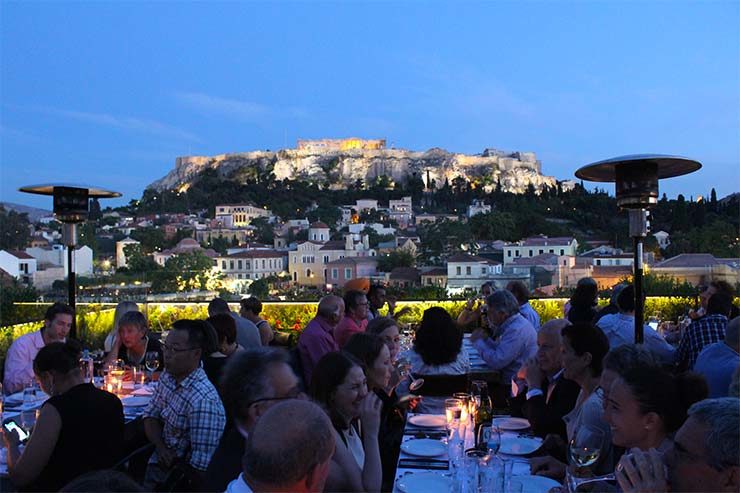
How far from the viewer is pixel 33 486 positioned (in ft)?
7.32

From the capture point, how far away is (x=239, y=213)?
226 ft

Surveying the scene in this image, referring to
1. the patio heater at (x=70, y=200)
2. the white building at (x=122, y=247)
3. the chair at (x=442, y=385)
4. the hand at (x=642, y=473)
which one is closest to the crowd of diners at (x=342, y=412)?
the hand at (x=642, y=473)

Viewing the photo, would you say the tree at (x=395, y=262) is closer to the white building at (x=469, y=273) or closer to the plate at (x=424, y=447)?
the white building at (x=469, y=273)

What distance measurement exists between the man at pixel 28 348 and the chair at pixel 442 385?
2371 mm

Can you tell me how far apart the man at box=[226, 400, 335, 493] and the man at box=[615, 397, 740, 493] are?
0.69 meters

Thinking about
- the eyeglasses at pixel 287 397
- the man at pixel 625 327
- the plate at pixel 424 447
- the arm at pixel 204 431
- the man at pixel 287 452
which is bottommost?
the plate at pixel 424 447

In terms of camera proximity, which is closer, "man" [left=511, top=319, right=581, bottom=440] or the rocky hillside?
"man" [left=511, top=319, right=581, bottom=440]

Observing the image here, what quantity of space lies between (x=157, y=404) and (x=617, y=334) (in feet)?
10.6

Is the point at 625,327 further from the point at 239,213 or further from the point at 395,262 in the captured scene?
the point at 239,213

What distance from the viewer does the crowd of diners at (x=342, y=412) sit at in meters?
1.31

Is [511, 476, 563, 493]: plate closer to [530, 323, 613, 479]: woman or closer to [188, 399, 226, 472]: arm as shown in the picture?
[530, 323, 613, 479]: woman

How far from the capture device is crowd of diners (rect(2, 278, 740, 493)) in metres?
1.31

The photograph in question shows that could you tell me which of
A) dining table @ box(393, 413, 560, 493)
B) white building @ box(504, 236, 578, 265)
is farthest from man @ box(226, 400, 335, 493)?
white building @ box(504, 236, 578, 265)

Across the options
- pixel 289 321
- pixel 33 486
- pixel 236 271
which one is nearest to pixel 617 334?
pixel 33 486
